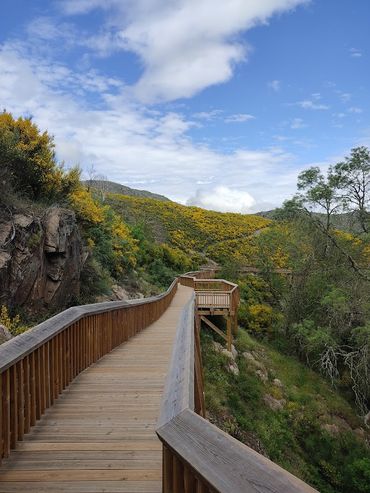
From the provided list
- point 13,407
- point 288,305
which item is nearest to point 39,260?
point 13,407

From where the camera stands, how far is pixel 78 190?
15703 millimetres

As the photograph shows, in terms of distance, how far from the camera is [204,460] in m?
1.62

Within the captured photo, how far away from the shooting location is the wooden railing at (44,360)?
3.26m

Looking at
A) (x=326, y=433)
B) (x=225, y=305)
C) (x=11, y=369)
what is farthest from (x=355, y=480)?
(x=11, y=369)

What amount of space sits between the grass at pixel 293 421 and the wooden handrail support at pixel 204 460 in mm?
9835

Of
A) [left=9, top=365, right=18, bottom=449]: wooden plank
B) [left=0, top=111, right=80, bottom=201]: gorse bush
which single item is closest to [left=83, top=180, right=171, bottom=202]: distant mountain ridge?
[left=0, top=111, right=80, bottom=201]: gorse bush

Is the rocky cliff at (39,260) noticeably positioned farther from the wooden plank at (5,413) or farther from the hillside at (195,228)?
the hillside at (195,228)

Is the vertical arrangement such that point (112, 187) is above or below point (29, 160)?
above

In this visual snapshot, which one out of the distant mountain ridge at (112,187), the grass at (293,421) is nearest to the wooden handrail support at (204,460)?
the grass at (293,421)

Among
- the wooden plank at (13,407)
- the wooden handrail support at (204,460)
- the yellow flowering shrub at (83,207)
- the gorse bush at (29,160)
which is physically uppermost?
the gorse bush at (29,160)

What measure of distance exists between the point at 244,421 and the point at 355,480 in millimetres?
4050

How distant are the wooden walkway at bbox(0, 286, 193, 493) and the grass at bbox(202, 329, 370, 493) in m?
6.96

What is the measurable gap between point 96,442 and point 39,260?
279 inches

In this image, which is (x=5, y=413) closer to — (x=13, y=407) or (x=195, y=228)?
(x=13, y=407)
